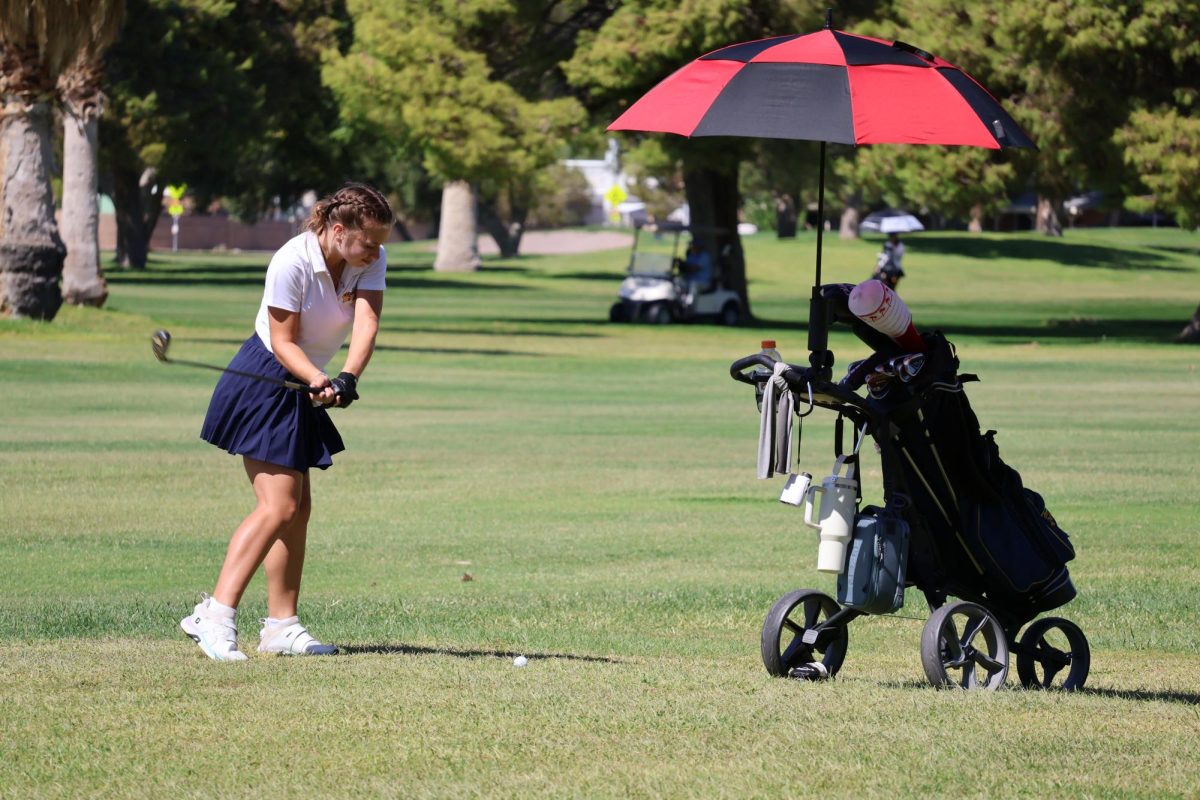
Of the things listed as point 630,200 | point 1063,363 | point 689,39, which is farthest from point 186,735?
point 630,200

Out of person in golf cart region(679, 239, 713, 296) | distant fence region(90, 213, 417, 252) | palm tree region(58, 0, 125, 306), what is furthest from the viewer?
distant fence region(90, 213, 417, 252)

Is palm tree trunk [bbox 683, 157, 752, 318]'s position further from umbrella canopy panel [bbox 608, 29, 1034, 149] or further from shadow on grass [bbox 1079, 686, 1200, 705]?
shadow on grass [bbox 1079, 686, 1200, 705]

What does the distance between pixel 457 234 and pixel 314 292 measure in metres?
69.6

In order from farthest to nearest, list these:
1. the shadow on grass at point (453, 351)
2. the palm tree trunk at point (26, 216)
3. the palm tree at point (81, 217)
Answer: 1. the palm tree at point (81, 217)
2. the palm tree trunk at point (26, 216)
3. the shadow on grass at point (453, 351)

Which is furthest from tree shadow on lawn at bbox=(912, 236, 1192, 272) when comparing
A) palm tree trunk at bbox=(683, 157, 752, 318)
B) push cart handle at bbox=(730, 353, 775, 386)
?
push cart handle at bbox=(730, 353, 775, 386)

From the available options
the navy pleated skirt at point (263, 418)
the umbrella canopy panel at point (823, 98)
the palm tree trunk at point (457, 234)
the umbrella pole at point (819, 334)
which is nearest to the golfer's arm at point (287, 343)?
the navy pleated skirt at point (263, 418)

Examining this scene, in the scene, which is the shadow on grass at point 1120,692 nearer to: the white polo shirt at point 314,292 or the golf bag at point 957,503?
the golf bag at point 957,503

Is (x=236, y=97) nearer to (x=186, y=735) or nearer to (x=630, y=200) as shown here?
(x=186, y=735)

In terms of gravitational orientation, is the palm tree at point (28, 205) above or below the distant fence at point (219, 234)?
above

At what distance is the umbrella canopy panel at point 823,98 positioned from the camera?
23.7 feet

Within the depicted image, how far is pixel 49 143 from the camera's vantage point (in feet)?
102

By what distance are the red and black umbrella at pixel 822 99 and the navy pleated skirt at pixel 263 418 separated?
1619 mm

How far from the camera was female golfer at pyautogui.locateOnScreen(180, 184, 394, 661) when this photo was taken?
710 centimetres

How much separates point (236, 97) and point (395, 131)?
15194 millimetres
